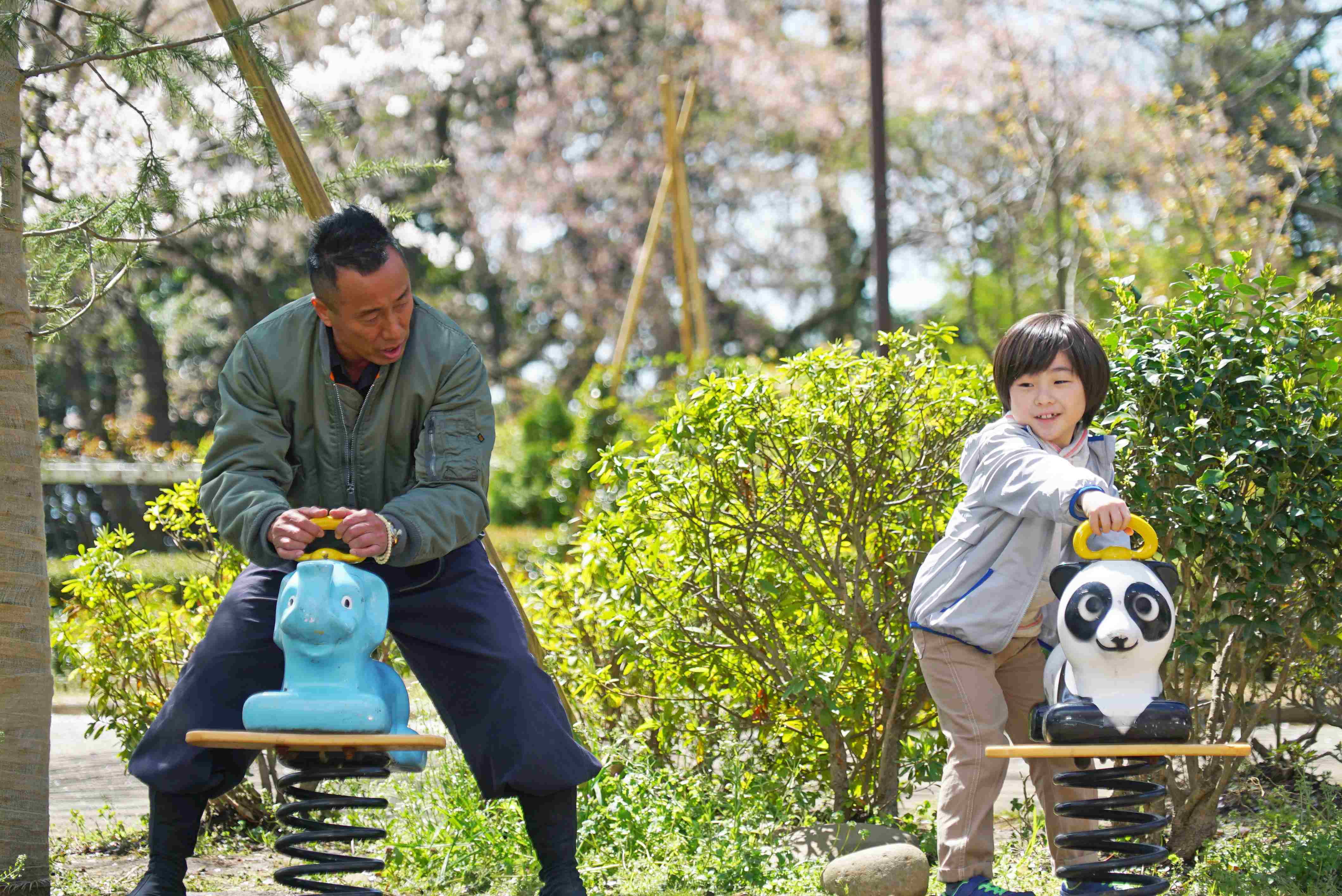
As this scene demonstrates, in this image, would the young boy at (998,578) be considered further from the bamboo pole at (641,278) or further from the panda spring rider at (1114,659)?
the bamboo pole at (641,278)

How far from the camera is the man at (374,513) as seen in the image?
293 centimetres

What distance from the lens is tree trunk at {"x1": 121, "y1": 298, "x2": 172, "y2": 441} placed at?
65.8 feet

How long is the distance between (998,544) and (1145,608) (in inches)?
20.8

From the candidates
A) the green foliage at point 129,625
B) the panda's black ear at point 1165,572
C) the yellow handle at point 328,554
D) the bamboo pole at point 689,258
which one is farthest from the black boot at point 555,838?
the bamboo pole at point 689,258

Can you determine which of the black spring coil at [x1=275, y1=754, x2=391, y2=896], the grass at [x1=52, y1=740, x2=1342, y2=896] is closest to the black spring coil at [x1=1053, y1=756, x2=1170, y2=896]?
the grass at [x1=52, y1=740, x2=1342, y2=896]

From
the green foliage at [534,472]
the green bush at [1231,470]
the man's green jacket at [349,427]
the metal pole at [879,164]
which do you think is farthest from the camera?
the green foliage at [534,472]

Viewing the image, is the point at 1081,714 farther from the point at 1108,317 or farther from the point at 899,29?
the point at 899,29

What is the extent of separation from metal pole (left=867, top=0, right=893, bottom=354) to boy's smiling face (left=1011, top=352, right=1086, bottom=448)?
697 centimetres

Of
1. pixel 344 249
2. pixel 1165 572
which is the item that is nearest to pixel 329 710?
pixel 344 249

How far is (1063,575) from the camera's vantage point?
2898 millimetres

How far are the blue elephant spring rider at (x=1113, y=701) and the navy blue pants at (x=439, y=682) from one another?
1.07 metres

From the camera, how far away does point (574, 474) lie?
34.2 ft

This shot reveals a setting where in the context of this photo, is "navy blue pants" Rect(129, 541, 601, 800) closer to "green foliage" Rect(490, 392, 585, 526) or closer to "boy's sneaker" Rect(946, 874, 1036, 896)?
"boy's sneaker" Rect(946, 874, 1036, 896)

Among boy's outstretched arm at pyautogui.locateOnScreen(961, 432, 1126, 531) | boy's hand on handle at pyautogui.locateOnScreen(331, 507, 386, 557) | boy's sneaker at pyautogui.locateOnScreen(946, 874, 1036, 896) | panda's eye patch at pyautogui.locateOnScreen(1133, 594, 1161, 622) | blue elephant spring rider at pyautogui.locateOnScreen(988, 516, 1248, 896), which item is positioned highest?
boy's outstretched arm at pyautogui.locateOnScreen(961, 432, 1126, 531)
